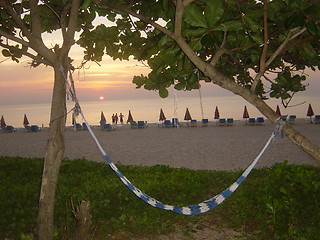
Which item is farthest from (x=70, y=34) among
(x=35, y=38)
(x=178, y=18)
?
(x=178, y=18)

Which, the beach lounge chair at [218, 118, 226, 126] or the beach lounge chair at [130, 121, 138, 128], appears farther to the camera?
the beach lounge chair at [130, 121, 138, 128]

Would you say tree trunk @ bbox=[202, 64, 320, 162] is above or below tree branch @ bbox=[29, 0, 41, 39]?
below

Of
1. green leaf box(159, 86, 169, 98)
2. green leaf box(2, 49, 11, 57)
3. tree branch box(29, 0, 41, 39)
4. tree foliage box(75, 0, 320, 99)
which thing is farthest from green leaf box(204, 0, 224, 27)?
green leaf box(2, 49, 11, 57)

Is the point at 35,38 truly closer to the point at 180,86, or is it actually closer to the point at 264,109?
the point at 180,86

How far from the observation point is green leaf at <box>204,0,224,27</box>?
180 centimetres

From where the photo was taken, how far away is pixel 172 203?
18.6 ft

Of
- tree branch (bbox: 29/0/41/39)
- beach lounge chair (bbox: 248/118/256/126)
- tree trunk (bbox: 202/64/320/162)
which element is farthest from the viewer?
beach lounge chair (bbox: 248/118/256/126)

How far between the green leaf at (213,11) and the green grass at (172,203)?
3.35m

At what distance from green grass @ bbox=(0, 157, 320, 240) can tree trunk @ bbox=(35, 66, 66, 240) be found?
38cm

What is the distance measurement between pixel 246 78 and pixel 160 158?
7.29 m

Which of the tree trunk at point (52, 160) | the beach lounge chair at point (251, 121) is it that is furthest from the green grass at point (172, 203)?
the beach lounge chair at point (251, 121)

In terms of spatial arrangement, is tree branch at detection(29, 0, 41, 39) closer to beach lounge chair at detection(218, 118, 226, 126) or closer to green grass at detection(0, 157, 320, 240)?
green grass at detection(0, 157, 320, 240)

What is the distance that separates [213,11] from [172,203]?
4476 mm

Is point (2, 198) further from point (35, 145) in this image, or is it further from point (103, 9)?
point (35, 145)
